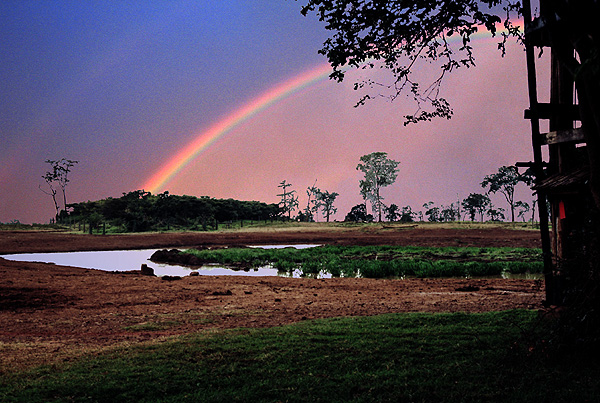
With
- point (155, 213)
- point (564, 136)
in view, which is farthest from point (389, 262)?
point (155, 213)

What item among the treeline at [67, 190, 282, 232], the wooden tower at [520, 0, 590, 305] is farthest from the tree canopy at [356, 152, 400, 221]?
the wooden tower at [520, 0, 590, 305]

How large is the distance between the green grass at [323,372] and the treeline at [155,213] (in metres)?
74.4

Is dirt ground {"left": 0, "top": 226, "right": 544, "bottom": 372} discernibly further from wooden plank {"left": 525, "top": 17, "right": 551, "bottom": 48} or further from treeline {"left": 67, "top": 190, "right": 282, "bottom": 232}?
treeline {"left": 67, "top": 190, "right": 282, "bottom": 232}

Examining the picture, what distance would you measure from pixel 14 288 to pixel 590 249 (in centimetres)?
1721

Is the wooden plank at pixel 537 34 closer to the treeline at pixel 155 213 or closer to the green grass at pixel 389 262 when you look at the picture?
the green grass at pixel 389 262

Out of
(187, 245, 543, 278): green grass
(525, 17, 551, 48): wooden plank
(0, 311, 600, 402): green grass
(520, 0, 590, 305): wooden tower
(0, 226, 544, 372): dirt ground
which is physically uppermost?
(525, 17, 551, 48): wooden plank

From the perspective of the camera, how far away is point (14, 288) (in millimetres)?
15844

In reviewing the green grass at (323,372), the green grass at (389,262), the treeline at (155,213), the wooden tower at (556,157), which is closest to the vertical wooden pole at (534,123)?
the wooden tower at (556,157)

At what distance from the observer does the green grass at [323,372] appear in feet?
19.5

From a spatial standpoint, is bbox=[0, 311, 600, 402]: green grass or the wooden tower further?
the wooden tower

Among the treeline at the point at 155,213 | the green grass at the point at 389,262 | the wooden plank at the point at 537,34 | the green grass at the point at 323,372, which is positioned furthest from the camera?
the treeline at the point at 155,213

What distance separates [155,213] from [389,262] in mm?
70674

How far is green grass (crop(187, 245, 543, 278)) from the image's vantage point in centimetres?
2477

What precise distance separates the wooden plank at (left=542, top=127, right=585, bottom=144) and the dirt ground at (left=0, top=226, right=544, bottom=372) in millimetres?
2992
